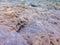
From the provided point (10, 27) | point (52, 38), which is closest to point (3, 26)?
point (10, 27)

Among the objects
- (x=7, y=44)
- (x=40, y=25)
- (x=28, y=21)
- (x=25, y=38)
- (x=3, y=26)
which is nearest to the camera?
(x=7, y=44)

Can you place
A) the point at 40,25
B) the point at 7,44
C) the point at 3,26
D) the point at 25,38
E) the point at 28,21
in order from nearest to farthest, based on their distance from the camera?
the point at 7,44
the point at 25,38
the point at 3,26
the point at 40,25
the point at 28,21

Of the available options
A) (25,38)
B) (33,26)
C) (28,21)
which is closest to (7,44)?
(25,38)

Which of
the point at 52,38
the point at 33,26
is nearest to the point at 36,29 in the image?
the point at 33,26

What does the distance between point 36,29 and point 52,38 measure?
0.62 feet

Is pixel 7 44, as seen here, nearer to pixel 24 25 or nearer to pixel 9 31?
pixel 9 31

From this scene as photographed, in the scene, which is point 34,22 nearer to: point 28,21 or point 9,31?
point 28,21

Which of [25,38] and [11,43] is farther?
[25,38]

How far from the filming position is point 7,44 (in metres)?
0.90

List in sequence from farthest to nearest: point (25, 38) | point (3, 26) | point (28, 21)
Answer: point (28, 21), point (3, 26), point (25, 38)

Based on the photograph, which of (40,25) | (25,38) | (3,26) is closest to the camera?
(25,38)

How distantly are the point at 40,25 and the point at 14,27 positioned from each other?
255mm

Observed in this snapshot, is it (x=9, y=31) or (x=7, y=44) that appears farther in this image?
(x=9, y=31)

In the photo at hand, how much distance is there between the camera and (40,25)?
49.9 inches
